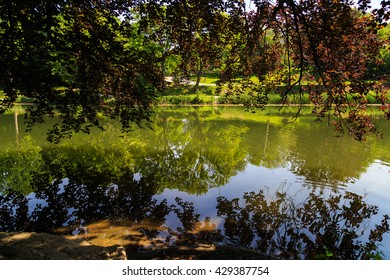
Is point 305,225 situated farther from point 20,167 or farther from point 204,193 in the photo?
point 20,167

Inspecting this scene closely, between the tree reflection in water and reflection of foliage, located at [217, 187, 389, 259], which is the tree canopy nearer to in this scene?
the tree reflection in water

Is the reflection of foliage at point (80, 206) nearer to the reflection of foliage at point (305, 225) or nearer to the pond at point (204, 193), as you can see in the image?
the pond at point (204, 193)

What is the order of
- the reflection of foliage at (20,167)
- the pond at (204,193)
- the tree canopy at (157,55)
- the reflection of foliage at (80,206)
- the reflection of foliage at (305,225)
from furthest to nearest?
1. the reflection of foliage at (20,167)
2. the reflection of foliage at (80,206)
3. the pond at (204,193)
4. the reflection of foliage at (305,225)
5. the tree canopy at (157,55)

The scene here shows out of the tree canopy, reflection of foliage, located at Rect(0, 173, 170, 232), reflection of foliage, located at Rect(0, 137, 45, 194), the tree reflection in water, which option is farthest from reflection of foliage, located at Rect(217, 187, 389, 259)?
reflection of foliage, located at Rect(0, 137, 45, 194)

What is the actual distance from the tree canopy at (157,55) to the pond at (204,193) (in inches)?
83.3

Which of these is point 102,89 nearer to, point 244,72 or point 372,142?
point 244,72

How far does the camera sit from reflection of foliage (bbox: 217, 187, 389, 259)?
6613 mm

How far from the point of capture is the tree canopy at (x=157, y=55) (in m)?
5.59

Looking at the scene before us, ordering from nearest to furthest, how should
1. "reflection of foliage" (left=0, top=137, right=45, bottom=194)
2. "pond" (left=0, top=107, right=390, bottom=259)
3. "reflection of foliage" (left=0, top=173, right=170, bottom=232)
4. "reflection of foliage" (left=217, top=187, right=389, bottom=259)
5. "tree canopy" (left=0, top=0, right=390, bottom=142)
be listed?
"tree canopy" (left=0, top=0, right=390, bottom=142), "reflection of foliage" (left=217, top=187, right=389, bottom=259), "pond" (left=0, top=107, right=390, bottom=259), "reflection of foliage" (left=0, top=173, right=170, bottom=232), "reflection of foliage" (left=0, top=137, right=45, bottom=194)

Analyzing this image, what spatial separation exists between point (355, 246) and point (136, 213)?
550 cm

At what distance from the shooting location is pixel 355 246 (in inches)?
266

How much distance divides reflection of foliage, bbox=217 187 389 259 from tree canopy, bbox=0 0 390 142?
2.61 metres

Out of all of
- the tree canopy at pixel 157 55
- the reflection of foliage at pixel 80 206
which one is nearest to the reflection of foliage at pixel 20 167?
the reflection of foliage at pixel 80 206
